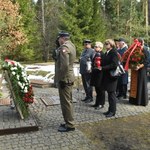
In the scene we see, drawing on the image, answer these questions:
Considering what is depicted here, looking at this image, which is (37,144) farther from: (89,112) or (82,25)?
(82,25)

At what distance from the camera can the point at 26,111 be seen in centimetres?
681

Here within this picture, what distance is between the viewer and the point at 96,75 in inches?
304

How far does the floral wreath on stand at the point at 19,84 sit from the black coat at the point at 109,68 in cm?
175

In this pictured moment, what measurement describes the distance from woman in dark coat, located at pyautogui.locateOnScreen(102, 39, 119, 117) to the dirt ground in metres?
0.38

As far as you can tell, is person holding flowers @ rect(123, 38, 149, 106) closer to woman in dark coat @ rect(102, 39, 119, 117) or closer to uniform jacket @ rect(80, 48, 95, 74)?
uniform jacket @ rect(80, 48, 95, 74)

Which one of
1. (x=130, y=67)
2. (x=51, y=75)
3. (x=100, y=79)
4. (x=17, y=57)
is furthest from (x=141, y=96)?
(x=17, y=57)

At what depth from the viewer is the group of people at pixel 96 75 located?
5980 millimetres

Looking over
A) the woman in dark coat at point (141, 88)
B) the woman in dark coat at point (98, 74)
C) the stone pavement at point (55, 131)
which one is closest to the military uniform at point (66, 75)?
the stone pavement at point (55, 131)

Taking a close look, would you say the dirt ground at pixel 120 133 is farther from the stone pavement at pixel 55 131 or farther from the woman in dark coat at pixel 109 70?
the woman in dark coat at pixel 109 70

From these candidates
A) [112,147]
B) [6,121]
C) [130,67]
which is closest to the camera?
[112,147]

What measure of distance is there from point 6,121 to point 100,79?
7.95 feet

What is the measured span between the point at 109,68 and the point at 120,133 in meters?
1.61

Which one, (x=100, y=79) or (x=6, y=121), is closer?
(x=6, y=121)

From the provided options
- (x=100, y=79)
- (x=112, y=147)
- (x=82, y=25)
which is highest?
(x=82, y=25)
